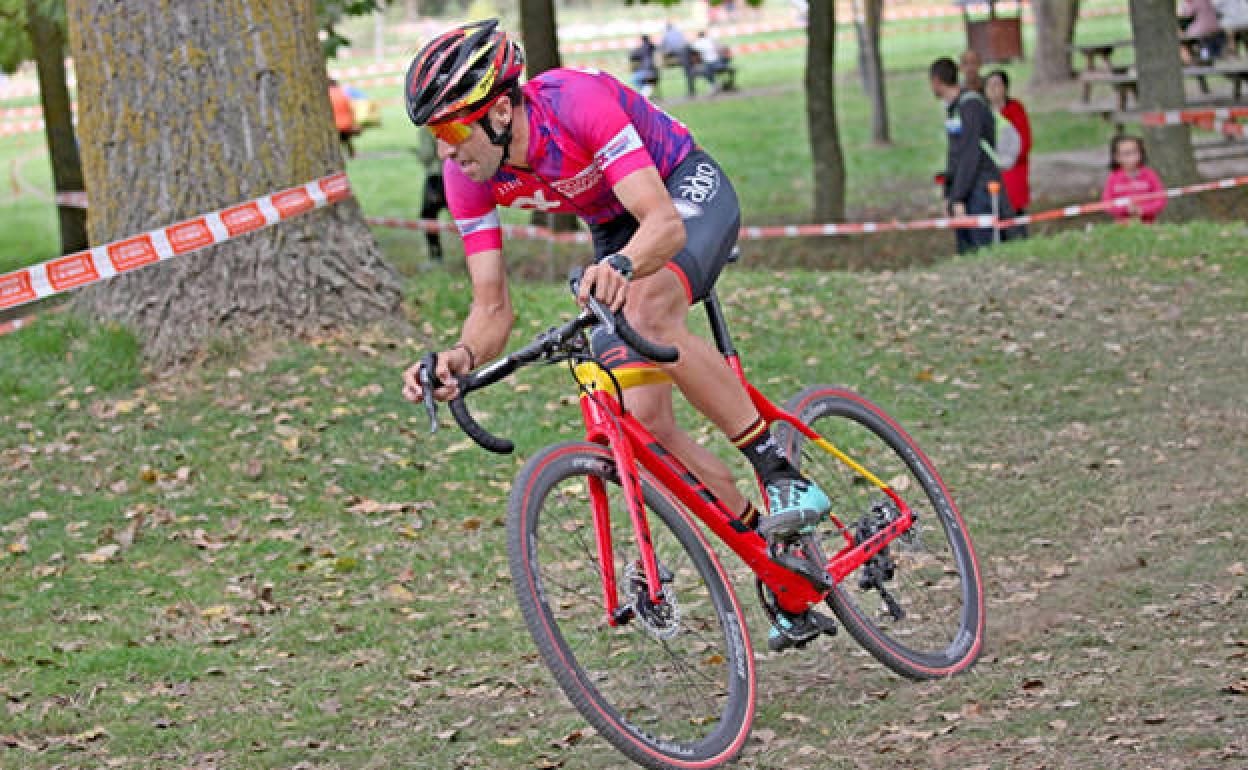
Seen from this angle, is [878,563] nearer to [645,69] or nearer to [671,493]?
[671,493]

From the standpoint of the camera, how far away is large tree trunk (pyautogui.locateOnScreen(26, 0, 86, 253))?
61.3ft

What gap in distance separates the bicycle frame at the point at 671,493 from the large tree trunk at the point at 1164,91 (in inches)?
434

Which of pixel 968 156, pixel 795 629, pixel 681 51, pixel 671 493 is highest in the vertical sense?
pixel 681 51

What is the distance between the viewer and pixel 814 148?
18.8 m

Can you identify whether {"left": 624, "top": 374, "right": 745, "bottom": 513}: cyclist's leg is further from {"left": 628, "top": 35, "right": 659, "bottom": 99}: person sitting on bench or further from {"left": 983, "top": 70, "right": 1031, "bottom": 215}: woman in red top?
{"left": 628, "top": 35, "right": 659, "bottom": 99}: person sitting on bench

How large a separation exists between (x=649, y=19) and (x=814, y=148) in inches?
2148

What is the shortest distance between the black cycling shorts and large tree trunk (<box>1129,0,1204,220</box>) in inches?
452

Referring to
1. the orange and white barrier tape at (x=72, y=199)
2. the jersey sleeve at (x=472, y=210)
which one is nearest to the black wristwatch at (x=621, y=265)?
the jersey sleeve at (x=472, y=210)

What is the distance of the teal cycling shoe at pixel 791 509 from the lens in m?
4.87

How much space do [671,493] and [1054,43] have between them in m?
32.0

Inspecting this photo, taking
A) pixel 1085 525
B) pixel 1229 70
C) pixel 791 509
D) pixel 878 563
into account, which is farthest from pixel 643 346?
pixel 1229 70

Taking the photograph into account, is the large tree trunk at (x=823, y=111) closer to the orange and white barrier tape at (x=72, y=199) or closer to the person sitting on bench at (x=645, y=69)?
the orange and white barrier tape at (x=72, y=199)

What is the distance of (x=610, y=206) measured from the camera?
482 cm

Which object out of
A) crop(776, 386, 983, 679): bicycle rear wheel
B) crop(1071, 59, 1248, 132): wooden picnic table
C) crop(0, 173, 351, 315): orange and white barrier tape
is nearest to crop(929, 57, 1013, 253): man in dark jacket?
crop(1071, 59, 1248, 132): wooden picnic table
